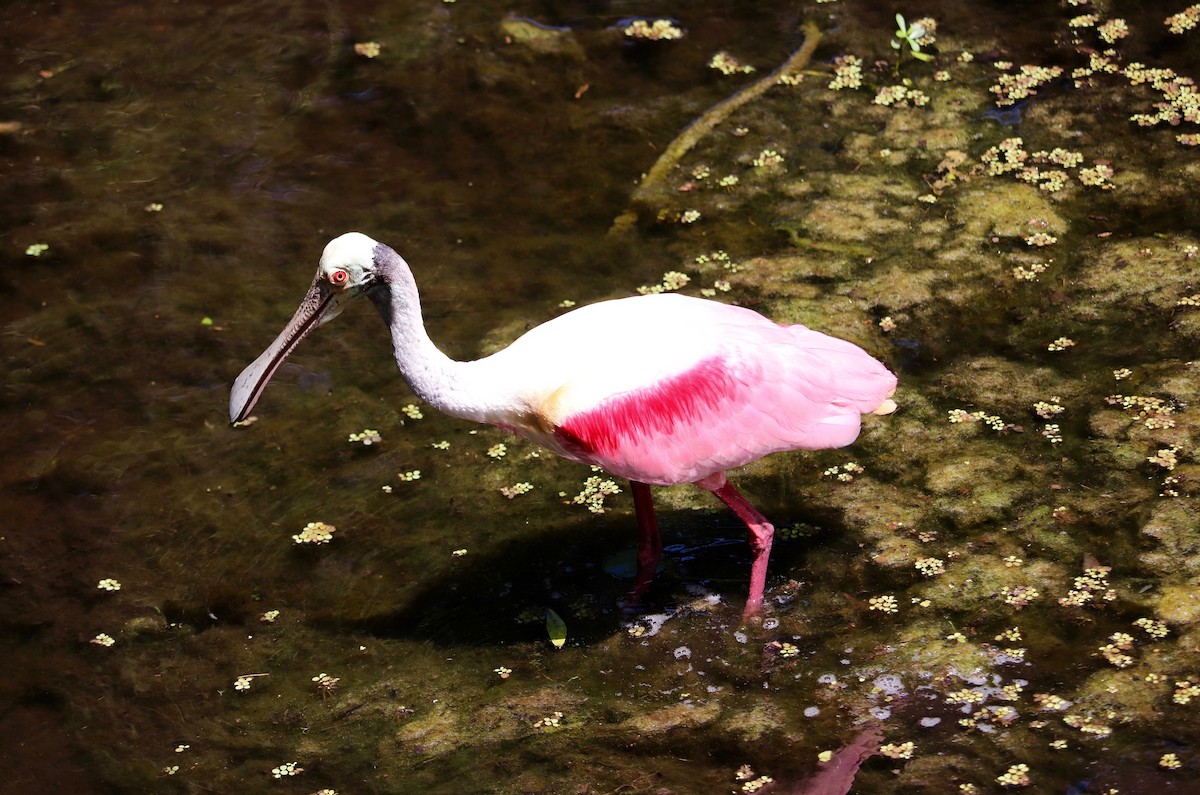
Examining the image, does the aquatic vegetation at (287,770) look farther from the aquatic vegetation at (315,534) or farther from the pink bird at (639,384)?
the pink bird at (639,384)

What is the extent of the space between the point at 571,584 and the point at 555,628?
10.2 inches

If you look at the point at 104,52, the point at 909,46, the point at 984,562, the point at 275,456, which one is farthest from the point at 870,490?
the point at 104,52

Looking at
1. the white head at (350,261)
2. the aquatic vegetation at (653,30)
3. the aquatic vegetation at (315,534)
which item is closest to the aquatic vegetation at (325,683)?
the aquatic vegetation at (315,534)

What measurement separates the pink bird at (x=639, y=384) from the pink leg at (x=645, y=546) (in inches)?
9.4

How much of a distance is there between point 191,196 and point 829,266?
10.7 feet

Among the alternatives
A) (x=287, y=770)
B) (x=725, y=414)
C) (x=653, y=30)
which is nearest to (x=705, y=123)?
(x=653, y=30)

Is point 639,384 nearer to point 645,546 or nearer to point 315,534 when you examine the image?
point 645,546

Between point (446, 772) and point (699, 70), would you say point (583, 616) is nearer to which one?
point (446, 772)

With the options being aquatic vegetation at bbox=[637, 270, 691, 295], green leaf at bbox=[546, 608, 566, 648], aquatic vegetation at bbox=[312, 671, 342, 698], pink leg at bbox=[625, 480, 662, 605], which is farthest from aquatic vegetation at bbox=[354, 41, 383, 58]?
aquatic vegetation at bbox=[312, 671, 342, 698]

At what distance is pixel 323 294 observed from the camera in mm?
4535

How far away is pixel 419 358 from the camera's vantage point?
442 centimetres

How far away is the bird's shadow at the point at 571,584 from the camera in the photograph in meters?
4.70

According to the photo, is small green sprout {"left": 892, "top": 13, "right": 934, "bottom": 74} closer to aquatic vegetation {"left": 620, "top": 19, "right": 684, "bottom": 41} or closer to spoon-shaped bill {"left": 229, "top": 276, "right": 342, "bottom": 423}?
aquatic vegetation {"left": 620, "top": 19, "right": 684, "bottom": 41}

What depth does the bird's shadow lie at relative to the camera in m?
4.70
